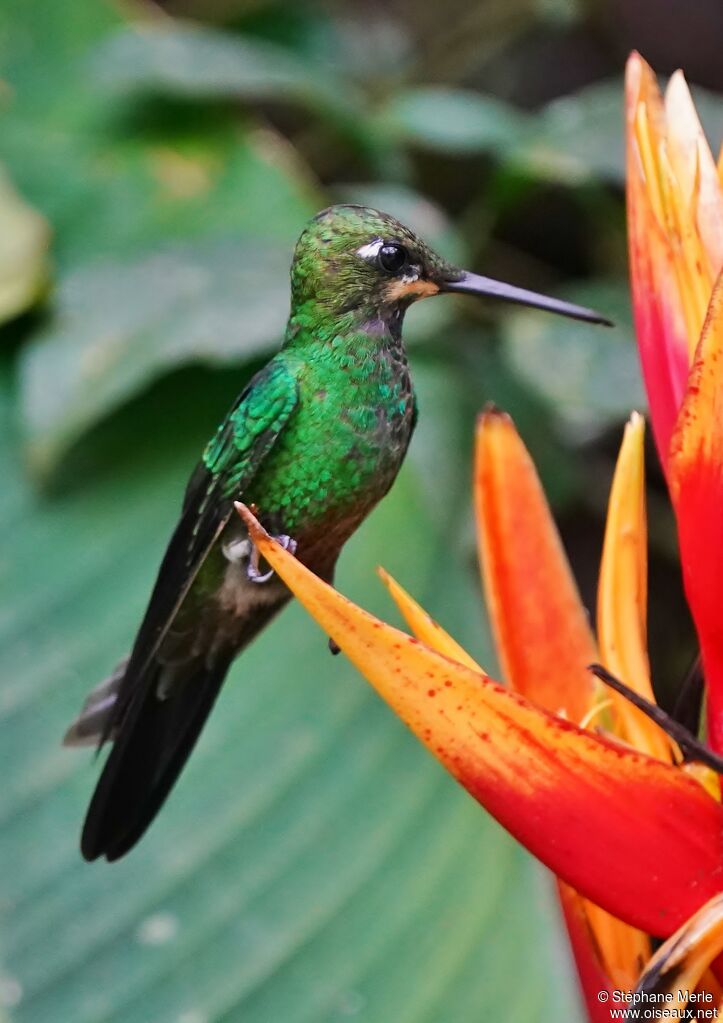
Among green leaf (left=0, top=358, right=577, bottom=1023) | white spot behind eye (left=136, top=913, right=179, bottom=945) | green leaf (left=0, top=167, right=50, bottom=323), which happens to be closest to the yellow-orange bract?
green leaf (left=0, top=358, right=577, bottom=1023)

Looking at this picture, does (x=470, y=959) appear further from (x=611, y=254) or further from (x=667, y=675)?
(x=611, y=254)

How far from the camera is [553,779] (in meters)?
0.55

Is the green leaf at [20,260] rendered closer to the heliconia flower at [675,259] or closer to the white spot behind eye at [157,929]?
the white spot behind eye at [157,929]

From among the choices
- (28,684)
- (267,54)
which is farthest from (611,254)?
(28,684)

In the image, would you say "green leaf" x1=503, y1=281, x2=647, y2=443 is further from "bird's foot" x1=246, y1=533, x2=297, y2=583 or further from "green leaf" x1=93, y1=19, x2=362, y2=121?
"bird's foot" x1=246, y1=533, x2=297, y2=583

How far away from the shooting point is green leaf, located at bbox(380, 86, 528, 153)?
1.58m

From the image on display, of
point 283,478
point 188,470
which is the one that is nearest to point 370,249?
point 283,478

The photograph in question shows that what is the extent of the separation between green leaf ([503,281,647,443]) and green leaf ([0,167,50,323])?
1.86 feet

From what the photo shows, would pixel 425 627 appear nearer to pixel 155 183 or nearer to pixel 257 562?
pixel 257 562

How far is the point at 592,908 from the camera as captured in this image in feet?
2.19

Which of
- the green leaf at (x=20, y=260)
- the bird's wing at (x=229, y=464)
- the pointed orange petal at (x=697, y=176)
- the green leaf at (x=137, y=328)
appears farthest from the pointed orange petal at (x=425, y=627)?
the green leaf at (x=20, y=260)

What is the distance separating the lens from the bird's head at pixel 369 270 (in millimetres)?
614

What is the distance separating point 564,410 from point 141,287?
51 cm

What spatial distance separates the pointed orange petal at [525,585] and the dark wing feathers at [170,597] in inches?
6.0
